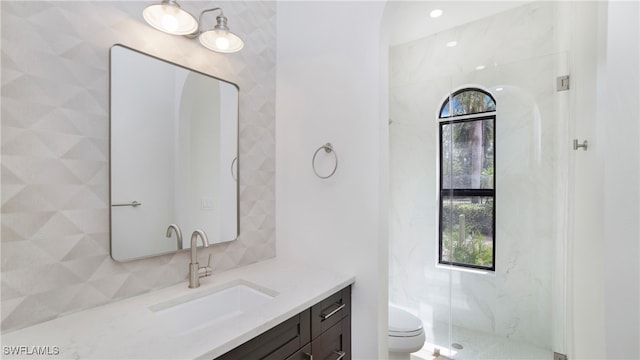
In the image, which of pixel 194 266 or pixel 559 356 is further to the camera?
pixel 559 356

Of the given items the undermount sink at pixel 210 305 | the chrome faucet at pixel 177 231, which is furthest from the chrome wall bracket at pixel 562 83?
the chrome faucet at pixel 177 231

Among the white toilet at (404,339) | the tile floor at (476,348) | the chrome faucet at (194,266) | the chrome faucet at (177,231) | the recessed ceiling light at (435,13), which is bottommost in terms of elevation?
the tile floor at (476,348)

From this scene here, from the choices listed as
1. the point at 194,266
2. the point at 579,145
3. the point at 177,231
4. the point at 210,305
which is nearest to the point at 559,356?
the point at 579,145

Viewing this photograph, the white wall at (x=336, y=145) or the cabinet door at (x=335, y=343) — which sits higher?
the white wall at (x=336, y=145)

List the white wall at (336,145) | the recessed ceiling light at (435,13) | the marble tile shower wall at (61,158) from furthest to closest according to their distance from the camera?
the recessed ceiling light at (435,13) → the white wall at (336,145) → the marble tile shower wall at (61,158)

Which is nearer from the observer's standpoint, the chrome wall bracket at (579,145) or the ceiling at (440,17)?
the chrome wall bracket at (579,145)

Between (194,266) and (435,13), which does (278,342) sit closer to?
(194,266)

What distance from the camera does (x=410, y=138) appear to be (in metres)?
2.65

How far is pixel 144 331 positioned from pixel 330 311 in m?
0.77

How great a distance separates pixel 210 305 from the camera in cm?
134

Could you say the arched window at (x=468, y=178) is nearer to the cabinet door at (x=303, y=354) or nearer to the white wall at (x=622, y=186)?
the white wall at (x=622, y=186)

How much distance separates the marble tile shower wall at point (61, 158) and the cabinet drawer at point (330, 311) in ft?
2.26

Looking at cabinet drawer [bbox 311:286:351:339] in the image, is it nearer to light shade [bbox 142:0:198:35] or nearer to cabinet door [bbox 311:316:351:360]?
cabinet door [bbox 311:316:351:360]

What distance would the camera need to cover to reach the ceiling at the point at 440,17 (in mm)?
2195
